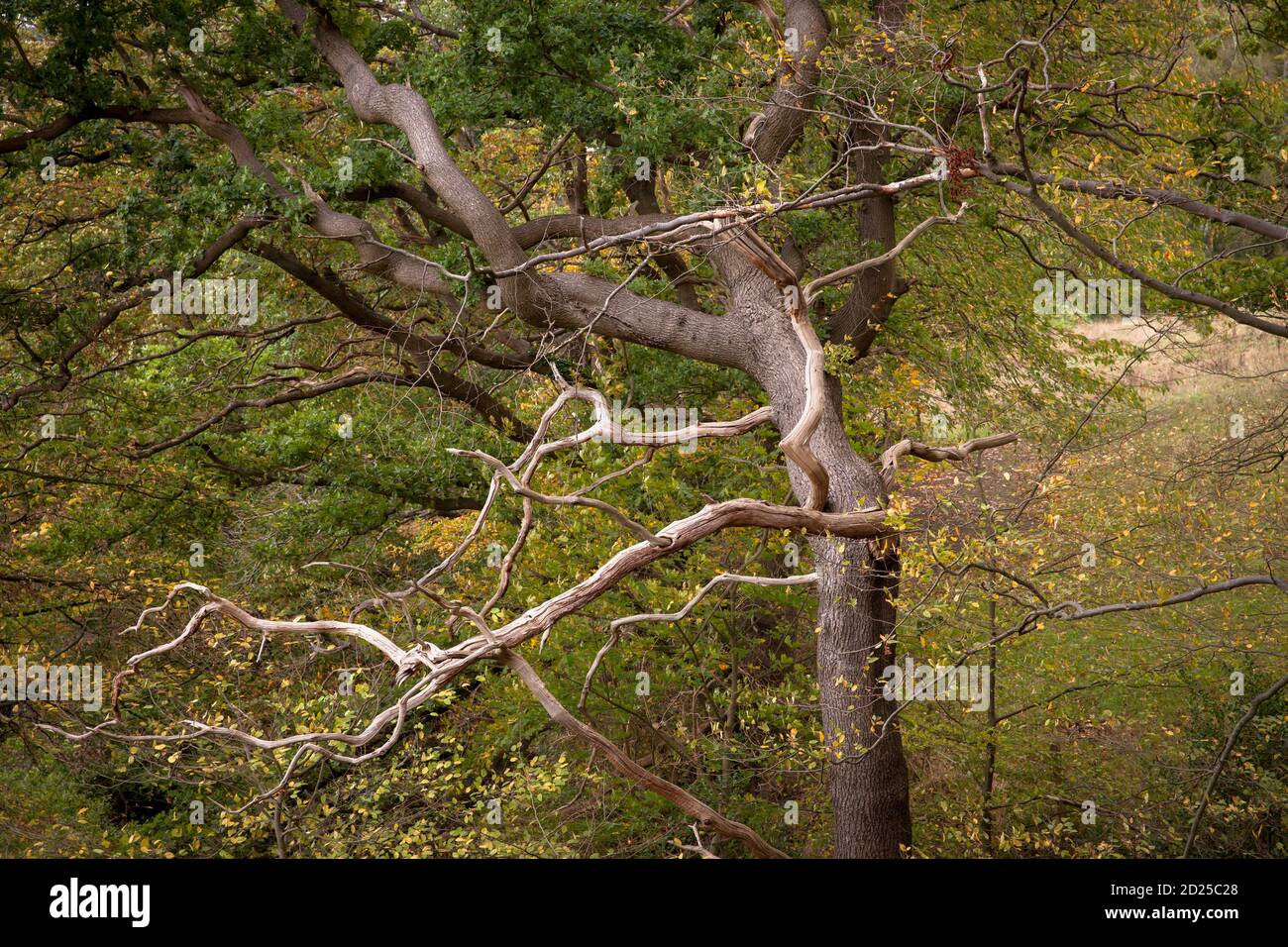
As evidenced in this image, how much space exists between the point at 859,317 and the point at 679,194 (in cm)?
215

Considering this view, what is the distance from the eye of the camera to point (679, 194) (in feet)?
32.5

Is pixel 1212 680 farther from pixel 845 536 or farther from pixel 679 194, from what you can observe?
pixel 679 194
